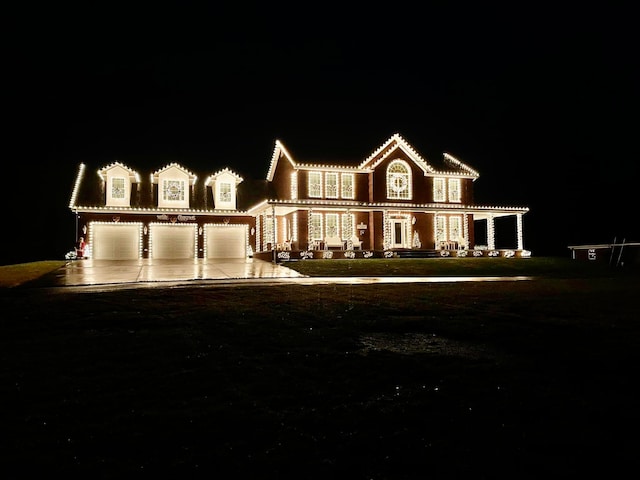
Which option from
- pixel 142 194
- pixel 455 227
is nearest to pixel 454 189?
pixel 455 227

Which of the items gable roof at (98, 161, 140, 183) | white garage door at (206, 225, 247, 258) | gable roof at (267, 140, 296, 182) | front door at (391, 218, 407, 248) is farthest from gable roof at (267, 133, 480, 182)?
gable roof at (98, 161, 140, 183)

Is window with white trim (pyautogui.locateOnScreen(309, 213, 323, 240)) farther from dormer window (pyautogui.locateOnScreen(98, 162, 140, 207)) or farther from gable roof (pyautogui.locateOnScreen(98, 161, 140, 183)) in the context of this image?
gable roof (pyautogui.locateOnScreen(98, 161, 140, 183))

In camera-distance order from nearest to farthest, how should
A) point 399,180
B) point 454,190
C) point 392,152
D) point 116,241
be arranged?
point 116,241
point 392,152
point 399,180
point 454,190

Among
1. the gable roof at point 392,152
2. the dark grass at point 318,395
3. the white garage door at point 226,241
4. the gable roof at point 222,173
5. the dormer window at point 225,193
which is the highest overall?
the gable roof at point 392,152

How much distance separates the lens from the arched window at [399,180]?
3231cm

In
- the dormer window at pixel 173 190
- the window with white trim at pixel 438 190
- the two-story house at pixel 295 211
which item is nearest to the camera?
the two-story house at pixel 295 211

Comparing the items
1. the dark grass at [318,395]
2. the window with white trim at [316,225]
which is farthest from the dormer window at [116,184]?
the dark grass at [318,395]

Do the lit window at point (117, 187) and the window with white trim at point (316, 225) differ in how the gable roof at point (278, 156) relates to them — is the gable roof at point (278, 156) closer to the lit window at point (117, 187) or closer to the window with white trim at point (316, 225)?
the window with white trim at point (316, 225)

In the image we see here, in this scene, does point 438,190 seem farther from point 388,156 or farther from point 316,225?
point 316,225

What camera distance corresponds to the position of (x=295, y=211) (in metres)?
30.6

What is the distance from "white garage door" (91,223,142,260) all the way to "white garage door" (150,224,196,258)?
985 mm

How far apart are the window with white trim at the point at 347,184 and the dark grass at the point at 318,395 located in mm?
23358

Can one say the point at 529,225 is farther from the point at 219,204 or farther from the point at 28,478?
Result: the point at 28,478

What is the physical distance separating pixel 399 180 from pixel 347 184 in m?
3.52
